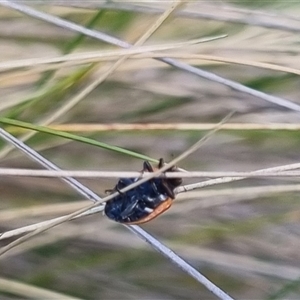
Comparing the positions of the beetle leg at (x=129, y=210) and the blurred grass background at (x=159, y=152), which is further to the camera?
the blurred grass background at (x=159, y=152)

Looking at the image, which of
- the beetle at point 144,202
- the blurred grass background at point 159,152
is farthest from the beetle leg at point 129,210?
the blurred grass background at point 159,152

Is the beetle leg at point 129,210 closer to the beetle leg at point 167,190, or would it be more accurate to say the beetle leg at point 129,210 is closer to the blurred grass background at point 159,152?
the beetle leg at point 167,190

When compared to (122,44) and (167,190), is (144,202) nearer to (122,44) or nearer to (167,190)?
(167,190)

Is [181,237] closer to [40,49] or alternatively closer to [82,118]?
[82,118]

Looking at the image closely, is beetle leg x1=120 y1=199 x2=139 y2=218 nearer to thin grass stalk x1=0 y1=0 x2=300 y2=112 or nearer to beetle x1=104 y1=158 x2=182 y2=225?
beetle x1=104 y1=158 x2=182 y2=225

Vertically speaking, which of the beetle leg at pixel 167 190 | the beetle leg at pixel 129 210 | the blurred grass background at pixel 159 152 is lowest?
the beetle leg at pixel 129 210

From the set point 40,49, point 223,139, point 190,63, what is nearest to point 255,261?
point 223,139

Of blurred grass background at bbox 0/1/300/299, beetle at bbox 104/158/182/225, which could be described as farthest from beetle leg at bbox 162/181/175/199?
blurred grass background at bbox 0/1/300/299
